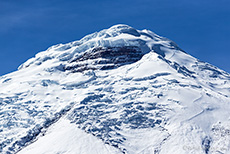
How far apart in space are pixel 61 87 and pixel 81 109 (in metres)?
27.4

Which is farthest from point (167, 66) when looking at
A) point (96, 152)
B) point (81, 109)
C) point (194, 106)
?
point (96, 152)

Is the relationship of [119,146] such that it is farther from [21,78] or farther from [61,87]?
[21,78]

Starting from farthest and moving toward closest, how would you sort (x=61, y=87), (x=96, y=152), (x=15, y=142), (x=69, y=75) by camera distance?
(x=69, y=75)
(x=61, y=87)
(x=15, y=142)
(x=96, y=152)

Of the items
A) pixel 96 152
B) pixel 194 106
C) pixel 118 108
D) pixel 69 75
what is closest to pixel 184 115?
pixel 194 106

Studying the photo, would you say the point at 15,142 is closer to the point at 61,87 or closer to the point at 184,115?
the point at 61,87

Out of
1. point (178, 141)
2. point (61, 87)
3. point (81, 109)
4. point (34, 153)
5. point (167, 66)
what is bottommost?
point (34, 153)

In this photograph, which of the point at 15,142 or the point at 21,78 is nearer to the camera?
the point at 15,142

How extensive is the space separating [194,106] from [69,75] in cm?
5799

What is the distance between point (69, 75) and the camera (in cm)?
19662

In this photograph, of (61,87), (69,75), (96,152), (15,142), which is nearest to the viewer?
(96,152)

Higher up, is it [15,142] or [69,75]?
[69,75]

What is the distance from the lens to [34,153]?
141 m

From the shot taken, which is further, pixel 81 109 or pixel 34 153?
pixel 81 109

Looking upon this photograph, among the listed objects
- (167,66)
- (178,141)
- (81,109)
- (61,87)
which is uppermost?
(167,66)
